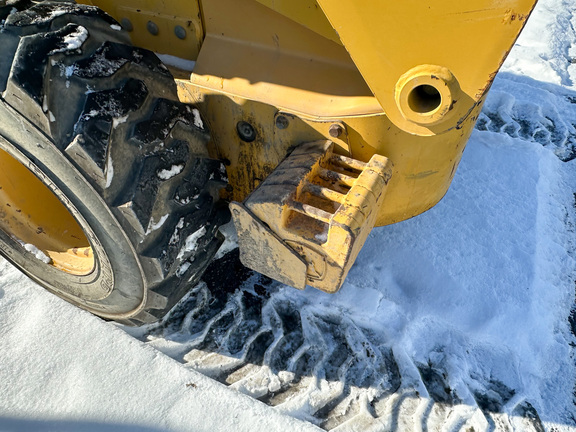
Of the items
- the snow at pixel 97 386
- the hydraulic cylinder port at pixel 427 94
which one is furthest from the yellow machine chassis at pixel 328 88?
the snow at pixel 97 386

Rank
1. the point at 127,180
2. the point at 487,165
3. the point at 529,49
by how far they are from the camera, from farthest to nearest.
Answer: the point at 529,49
the point at 487,165
the point at 127,180

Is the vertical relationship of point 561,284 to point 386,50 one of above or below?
below

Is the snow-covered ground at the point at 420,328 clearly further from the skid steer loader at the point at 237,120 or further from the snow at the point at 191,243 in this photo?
the snow at the point at 191,243

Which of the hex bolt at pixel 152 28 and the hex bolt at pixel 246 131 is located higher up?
the hex bolt at pixel 152 28

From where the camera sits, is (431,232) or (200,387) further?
(431,232)

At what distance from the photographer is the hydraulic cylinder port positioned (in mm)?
1073

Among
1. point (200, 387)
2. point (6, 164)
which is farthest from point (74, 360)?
point (6, 164)

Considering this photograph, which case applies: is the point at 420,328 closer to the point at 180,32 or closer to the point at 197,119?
the point at 197,119

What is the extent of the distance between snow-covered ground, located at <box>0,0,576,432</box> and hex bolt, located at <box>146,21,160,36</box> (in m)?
1.11

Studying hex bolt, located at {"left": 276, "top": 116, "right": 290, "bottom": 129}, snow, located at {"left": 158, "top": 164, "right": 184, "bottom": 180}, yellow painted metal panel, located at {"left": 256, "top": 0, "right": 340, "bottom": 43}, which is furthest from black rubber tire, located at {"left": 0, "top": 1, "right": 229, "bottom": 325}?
yellow painted metal panel, located at {"left": 256, "top": 0, "right": 340, "bottom": 43}

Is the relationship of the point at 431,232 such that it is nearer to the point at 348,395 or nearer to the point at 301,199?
the point at 348,395

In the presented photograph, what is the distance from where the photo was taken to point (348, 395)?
1647 mm

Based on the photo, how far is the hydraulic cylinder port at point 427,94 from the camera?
3.52 ft

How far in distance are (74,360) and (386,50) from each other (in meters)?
1.51
